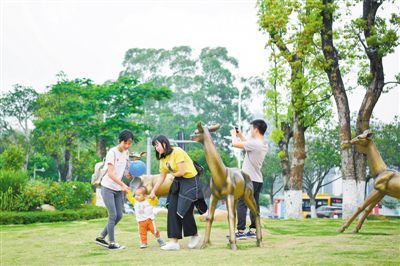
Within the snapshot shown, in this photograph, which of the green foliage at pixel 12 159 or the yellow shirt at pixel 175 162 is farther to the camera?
the green foliage at pixel 12 159

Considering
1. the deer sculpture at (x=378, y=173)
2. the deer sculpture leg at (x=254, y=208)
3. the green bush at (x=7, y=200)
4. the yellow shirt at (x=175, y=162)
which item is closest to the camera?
the yellow shirt at (x=175, y=162)

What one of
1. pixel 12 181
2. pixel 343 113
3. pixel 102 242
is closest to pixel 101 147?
pixel 12 181

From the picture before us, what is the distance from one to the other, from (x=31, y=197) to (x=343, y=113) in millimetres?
10985

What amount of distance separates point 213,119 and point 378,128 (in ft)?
73.4

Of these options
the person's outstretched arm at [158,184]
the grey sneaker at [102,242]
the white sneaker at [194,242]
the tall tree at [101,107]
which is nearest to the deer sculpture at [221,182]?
the white sneaker at [194,242]

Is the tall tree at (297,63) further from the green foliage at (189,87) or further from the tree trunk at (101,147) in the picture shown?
the green foliage at (189,87)

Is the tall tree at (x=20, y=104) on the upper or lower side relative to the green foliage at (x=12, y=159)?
upper

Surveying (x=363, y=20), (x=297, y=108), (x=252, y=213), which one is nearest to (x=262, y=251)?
(x=252, y=213)

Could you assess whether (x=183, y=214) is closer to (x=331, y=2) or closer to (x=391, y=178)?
(x=391, y=178)

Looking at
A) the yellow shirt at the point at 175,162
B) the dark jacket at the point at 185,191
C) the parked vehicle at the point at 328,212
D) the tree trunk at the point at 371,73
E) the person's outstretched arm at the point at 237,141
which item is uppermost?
the tree trunk at the point at 371,73

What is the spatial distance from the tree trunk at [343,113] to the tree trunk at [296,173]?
4198 mm

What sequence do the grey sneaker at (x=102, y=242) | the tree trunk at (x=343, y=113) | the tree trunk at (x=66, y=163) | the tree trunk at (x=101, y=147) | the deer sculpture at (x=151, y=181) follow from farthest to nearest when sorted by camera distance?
the tree trunk at (x=66, y=163)
the tree trunk at (x=101, y=147)
the tree trunk at (x=343, y=113)
the deer sculpture at (x=151, y=181)
the grey sneaker at (x=102, y=242)

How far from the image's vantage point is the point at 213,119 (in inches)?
2506

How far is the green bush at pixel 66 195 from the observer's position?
68.9ft
